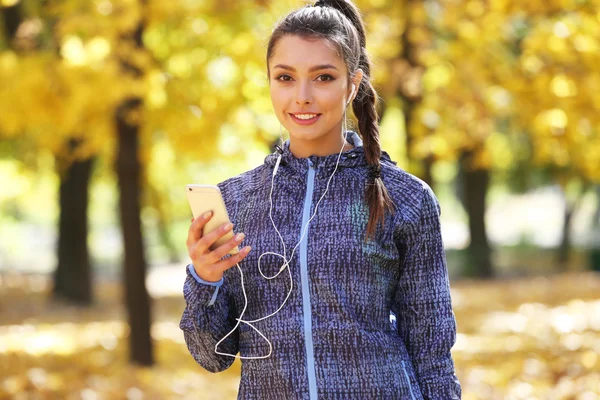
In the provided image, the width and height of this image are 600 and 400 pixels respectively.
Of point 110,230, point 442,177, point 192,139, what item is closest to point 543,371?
point 192,139

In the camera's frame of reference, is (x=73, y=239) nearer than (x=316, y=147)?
No

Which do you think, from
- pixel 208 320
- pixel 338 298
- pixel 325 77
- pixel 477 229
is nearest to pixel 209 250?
pixel 208 320

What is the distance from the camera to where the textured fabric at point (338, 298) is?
7.57ft

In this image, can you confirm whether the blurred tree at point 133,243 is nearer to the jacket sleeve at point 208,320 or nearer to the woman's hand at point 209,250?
the jacket sleeve at point 208,320

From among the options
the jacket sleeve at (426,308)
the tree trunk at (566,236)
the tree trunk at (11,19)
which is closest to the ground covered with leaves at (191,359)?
the tree trunk at (11,19)

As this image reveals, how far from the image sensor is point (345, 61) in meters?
2.46

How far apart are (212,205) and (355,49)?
2.15 feet

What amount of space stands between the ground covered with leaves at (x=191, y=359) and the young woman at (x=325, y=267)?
481cm

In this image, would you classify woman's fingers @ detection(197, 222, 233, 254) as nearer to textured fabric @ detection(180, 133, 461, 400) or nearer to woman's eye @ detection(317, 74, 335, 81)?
textured fabric @ detection(180, 133, 461, 400)

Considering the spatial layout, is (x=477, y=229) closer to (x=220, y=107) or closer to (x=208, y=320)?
(x=220, y=107)

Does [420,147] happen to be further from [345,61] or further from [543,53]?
[345,61]

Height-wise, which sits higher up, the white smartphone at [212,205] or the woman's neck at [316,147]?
the woman's neck at [316,147]

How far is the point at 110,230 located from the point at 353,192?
180ft

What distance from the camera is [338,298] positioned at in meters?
2.32
